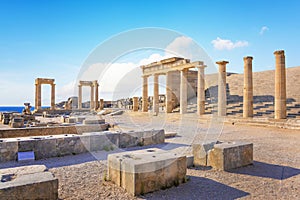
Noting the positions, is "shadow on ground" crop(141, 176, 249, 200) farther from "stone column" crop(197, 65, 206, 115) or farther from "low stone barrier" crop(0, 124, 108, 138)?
"stone column" crop(197, 65, 206, 115)

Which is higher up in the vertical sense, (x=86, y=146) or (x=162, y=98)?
(x=162, y=98)

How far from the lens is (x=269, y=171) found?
5055 mm

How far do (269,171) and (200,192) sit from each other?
218cm

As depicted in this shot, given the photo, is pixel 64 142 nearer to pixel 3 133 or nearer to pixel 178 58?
pixel 3 133

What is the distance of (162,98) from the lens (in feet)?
107

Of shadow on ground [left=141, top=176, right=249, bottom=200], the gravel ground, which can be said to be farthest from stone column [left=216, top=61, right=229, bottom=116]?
shadow on ground [left=141, top=176, right=249, bottom=200]

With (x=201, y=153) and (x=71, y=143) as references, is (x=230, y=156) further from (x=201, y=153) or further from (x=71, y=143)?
(x=71, y=143)

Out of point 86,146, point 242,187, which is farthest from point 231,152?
point 86,146

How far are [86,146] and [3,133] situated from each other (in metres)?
4.79

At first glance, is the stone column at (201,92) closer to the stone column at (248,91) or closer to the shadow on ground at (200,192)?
the stone column at (248,91)

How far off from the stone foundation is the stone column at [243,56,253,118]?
1071 centimetres

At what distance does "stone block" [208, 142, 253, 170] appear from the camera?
16.6 ft

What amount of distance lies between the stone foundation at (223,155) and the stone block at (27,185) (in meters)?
3.51

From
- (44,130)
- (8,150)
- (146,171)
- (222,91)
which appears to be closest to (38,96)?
(44,130)
